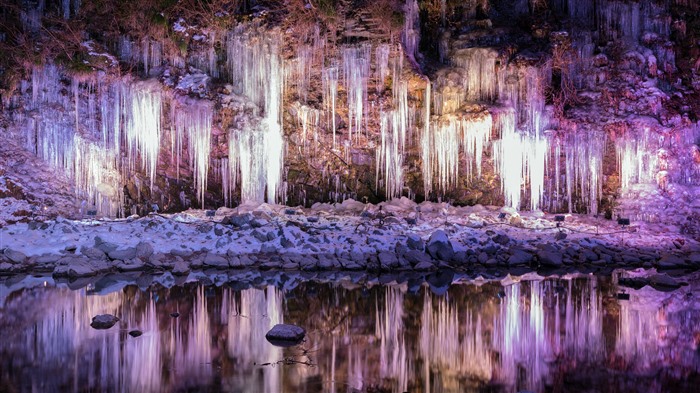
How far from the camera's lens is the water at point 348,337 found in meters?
6.15

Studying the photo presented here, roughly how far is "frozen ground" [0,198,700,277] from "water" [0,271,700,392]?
79.5 inches

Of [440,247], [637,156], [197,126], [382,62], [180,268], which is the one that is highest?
[382,62]

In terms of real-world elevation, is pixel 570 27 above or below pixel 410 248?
above

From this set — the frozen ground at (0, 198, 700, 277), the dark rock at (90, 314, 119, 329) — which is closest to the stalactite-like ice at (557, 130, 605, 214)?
the frozen ground at (0, 198, 700, 277)

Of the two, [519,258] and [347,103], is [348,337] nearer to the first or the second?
[519,258]

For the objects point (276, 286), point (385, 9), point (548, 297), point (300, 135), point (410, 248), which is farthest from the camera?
point (300, 135)

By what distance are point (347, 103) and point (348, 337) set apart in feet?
40.9

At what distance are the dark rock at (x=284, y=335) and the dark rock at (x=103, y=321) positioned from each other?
7.65 ft

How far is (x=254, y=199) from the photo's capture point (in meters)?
19.9

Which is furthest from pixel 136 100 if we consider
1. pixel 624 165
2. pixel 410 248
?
pixel 624 165

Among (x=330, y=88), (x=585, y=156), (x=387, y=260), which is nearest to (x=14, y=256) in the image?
(x=387, y=260)

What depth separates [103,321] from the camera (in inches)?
336

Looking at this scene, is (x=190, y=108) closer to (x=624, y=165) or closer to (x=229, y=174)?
(x=229, y=174)

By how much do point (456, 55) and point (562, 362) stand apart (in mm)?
15122
